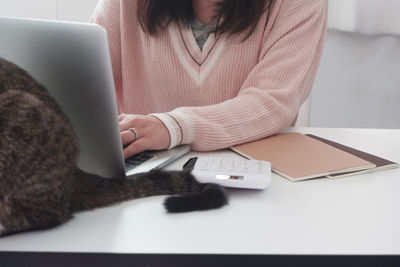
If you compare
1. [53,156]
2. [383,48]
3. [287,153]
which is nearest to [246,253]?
[53,156]

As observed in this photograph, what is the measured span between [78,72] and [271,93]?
1.87ft

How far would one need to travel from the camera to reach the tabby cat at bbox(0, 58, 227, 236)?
0.48m

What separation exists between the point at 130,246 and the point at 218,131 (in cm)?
45

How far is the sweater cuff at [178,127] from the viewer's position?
839mm

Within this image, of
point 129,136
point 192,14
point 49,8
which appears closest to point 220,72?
point 192,14

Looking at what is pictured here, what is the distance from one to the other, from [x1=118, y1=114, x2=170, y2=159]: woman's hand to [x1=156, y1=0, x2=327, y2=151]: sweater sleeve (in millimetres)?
19

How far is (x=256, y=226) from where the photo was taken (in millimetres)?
541

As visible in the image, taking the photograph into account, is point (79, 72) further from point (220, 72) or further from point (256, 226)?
point (220, 72)

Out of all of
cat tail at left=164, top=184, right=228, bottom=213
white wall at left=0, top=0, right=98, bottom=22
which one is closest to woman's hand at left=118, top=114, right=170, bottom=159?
cat tail at left=164, top=184, right=228, bottom=213

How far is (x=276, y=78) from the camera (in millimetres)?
1052

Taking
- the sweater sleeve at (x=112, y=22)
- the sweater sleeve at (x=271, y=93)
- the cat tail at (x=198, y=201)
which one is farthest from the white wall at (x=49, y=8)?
the cat tail at (x=198, y=201)

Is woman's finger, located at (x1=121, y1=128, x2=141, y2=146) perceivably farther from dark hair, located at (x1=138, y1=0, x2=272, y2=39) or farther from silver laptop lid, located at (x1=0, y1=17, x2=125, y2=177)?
dark hair, located at (x1=138, y1=0, x2=272, y2=39)

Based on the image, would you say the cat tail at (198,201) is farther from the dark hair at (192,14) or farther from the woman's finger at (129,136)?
the dark hair at (192,14)

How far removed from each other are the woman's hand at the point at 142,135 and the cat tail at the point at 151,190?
6.5 inches
